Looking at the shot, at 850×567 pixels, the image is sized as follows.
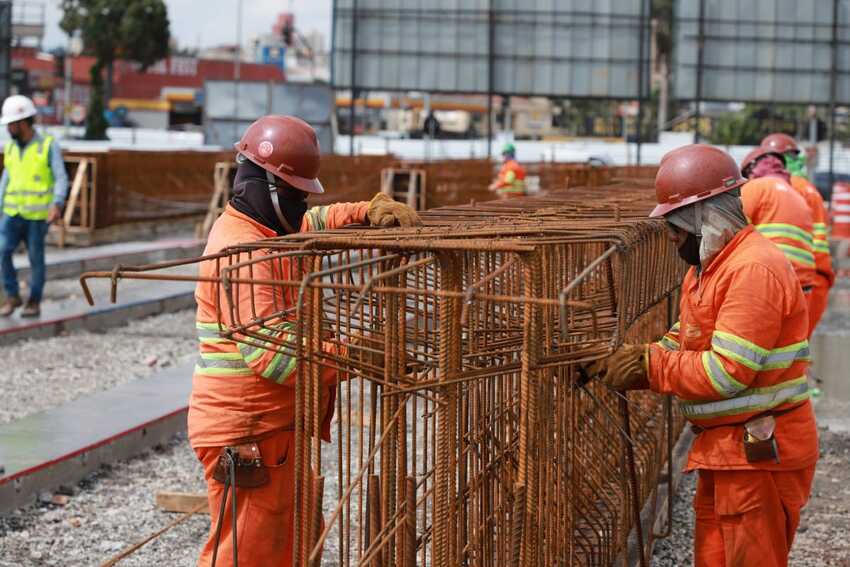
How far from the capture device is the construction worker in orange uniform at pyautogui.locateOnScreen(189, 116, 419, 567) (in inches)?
188

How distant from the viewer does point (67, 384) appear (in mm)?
11125

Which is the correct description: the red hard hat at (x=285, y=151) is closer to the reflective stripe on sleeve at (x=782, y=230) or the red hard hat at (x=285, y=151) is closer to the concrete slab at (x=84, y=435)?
the concrete slab at (x=84, y=435)

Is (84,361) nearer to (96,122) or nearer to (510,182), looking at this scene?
(510,182)

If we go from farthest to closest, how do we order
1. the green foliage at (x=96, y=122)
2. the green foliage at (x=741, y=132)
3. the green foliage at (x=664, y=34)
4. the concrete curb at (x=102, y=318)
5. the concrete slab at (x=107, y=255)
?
the green foliage at (x=664, y=34)
the green foliage at (x=741, y=132)
the green foliage at (x=96, y=122)
the concrete slab at (x=107, y=255)
the concrete curb at (x=102, y=318)

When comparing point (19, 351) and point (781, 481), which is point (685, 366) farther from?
point (19, 351)

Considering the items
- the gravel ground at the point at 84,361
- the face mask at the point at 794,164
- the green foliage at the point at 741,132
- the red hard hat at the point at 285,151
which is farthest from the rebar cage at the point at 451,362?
the green foliage at the point at 741,132

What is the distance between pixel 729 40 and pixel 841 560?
28976mm

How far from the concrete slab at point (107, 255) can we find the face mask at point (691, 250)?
42.4ft

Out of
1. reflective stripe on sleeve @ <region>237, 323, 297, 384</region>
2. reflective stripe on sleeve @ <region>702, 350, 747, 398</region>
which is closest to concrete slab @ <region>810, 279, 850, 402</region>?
reflective stripe on sleeve @ <region>702, 350, 747, 398</region>

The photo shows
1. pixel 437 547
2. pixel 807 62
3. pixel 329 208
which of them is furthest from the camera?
pixel 807 62

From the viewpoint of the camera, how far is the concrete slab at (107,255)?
18.0m

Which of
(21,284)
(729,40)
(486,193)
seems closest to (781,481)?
(21,284)

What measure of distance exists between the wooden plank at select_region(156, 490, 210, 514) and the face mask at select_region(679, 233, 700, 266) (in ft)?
11.4

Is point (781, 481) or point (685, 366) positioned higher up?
point (685, 366)
